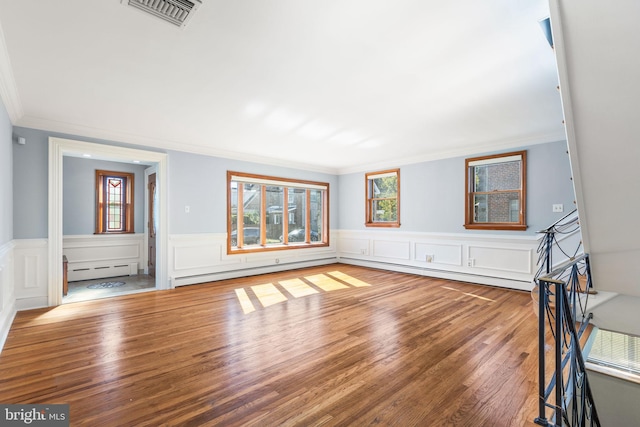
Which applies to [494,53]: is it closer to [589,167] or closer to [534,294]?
[589,167]

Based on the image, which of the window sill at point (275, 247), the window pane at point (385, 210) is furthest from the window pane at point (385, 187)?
the window sill at point (275, 247)

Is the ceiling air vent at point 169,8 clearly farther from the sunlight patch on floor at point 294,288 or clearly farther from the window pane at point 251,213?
the window pane at point 251,213

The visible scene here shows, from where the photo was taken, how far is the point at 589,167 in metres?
1.98

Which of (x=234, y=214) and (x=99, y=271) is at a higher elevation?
(x=234, y=214)

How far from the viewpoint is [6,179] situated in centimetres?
328

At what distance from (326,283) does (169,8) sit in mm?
4619

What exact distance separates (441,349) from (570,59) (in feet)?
7.92

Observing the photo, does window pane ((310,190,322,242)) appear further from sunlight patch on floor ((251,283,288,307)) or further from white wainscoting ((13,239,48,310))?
white wainscoting ((13,239,48,310))

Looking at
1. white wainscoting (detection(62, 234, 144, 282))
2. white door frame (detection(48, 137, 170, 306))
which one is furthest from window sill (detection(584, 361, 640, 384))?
white wainscoting (detection(62, 234, 144, 282))

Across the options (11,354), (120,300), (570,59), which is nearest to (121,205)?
(120,300)

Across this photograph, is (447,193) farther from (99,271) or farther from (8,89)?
(99,271)

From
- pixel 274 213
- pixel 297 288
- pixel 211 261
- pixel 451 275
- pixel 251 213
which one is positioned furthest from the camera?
pixel 274 213

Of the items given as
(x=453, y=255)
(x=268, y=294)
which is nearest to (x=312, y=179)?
(x=268, y=294)

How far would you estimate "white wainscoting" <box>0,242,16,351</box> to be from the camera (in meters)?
2.88
